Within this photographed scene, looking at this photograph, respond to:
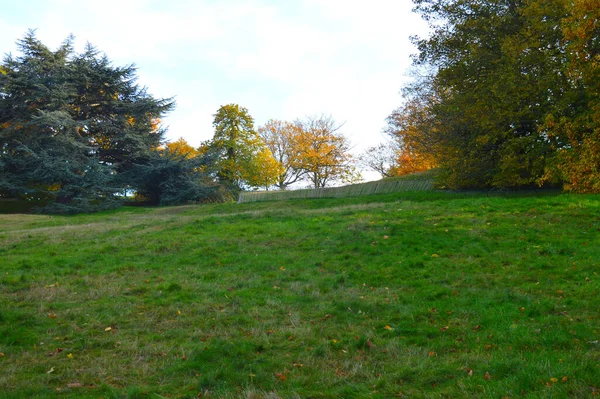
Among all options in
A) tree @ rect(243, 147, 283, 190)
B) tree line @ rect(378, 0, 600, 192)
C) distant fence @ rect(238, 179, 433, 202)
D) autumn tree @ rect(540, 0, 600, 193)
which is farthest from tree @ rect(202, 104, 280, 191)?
autumn tree @ rect(540, 0, 600, 193)

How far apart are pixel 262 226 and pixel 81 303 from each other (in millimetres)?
7527

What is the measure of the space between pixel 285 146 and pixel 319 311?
48.3 metres

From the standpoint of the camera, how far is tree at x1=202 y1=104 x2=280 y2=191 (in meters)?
44.4

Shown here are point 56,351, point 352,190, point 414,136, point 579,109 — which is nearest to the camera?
point 56,351

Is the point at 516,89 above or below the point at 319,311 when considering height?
above

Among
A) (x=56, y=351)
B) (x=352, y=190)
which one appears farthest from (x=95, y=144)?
(x=56, y=351)

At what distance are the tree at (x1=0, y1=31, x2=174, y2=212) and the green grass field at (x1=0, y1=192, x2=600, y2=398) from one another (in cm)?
2212

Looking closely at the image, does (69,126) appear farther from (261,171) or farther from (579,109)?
(579,109)

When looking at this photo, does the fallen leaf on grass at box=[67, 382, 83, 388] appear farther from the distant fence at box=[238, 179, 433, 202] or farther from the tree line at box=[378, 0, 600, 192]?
the distant fence at box=[238, 179, 433, 202]

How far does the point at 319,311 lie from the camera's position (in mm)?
7258

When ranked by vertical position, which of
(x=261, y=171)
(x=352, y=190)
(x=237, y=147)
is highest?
(x=237, y=147)

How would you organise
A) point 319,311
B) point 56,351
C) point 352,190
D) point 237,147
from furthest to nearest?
point 237,147 → point 352,190 → point 319,311 → point 56,351

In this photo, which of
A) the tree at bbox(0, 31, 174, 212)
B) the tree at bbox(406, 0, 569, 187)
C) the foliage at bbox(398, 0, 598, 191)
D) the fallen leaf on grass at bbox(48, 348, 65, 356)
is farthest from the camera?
the tree at bbox(0, 31, 174, 212)

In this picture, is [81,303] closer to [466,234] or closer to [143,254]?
[143,254]
